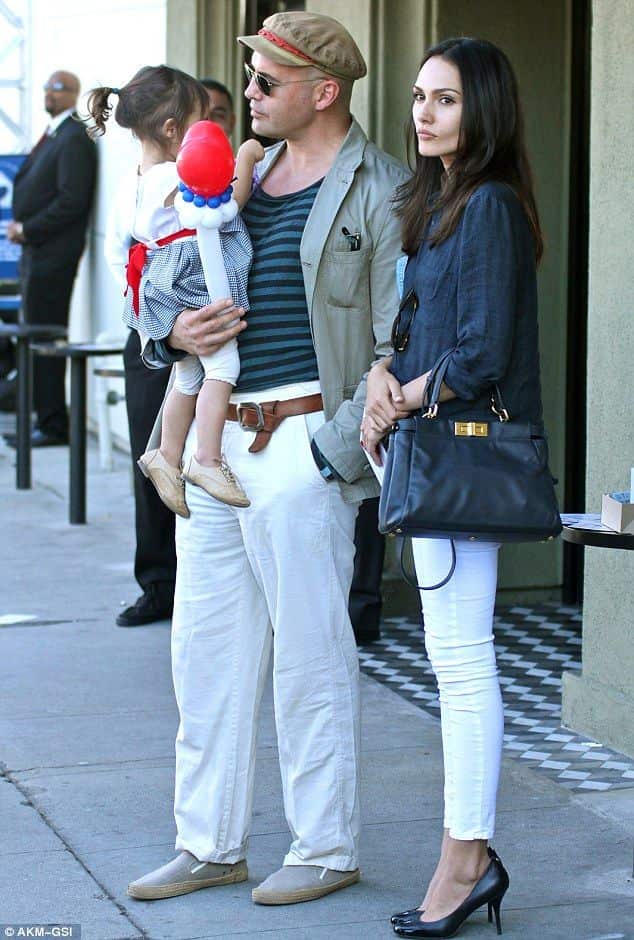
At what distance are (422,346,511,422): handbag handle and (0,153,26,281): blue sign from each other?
31.6ft

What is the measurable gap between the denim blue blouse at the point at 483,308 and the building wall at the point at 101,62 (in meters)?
7.88

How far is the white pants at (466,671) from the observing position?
348 cm

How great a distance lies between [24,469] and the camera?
10.0 metres

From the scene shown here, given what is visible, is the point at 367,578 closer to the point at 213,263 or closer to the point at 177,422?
the point at 177,422

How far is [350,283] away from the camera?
12.2ft

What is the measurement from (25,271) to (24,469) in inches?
103

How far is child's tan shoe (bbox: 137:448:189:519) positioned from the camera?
3854 millimetres

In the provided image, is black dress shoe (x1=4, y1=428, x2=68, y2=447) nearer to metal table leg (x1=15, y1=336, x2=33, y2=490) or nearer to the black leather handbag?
metal table leg (x1=15, y1=336, x2=33, y2=490)

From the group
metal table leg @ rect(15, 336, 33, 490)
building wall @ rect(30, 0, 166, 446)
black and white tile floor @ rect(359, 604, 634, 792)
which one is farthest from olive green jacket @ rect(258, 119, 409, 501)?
building wall @ rect(30, 0, 166, 446)

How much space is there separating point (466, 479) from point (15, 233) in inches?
358

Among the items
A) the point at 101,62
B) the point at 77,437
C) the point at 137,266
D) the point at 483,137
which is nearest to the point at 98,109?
the point at 137,266

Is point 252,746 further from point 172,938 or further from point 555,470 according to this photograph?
point 555,470

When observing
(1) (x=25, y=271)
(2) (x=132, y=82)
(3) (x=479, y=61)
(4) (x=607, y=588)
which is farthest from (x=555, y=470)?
(1) (x=25, y=271)

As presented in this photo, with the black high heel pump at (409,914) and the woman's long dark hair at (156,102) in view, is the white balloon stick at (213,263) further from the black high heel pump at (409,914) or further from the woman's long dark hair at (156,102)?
the woman's long dark hair at (156,102)
